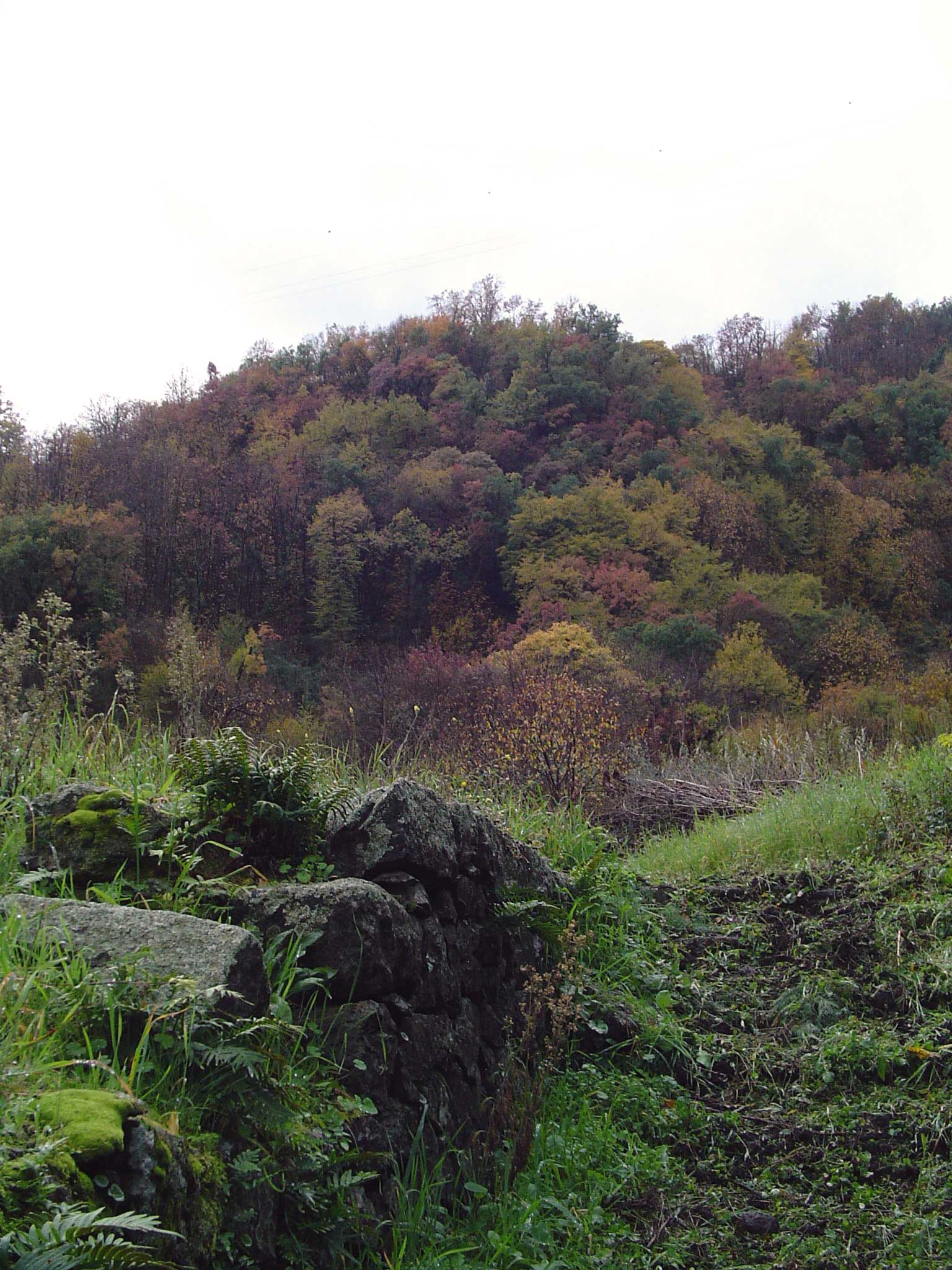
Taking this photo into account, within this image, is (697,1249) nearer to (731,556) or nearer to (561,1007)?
(561,1007)

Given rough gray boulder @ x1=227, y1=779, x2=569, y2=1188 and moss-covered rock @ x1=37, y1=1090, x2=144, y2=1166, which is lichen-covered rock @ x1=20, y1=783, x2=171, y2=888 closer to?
rough gray boulder @ x1=227, y1=779, x2=569, y2=1188

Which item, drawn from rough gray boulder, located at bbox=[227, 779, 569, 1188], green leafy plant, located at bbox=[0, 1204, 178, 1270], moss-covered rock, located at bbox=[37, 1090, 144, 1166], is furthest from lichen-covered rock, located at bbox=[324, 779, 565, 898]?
green leafy plant, located at bbox=[0, 1204, 178, 1270]

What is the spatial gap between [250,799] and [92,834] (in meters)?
0.52

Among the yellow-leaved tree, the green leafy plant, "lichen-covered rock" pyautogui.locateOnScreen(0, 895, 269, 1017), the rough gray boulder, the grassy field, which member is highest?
"lichen-covered rock" pyautogui.locateOnScreen(0, 895, 269, 1017)

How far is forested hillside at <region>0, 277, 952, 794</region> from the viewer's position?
30953mm

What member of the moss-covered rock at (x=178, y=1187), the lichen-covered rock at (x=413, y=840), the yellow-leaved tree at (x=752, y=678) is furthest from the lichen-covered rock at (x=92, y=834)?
the yellow-leaved tree at (x=752, y=678)

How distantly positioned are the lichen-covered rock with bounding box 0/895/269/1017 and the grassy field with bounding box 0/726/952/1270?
8cm

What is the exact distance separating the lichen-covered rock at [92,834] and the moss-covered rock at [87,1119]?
3.85 ft

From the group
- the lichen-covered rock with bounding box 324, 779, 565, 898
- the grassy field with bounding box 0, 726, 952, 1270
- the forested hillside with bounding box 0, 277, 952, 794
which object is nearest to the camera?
the grassy field with bounding box 0, 726, 952, 1270

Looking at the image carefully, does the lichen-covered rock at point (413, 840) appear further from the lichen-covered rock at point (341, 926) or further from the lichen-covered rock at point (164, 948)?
the lichen-covered rock at point (164, 948)

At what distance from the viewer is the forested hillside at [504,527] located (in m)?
31.0

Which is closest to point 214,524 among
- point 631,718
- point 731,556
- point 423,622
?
point 423,622

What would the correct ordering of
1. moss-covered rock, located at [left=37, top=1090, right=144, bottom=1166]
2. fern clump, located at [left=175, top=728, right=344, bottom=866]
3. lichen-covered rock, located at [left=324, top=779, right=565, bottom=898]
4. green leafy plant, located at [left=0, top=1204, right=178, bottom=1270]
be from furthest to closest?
lichen-covered rock, located at [left=324, top=779, right=565, bottom=898] → fern clump, located at [left=175, top=728, right=344, bottom=866] → moss-covered rock, located at [left=37, top=1090, right=144, bottom=1166] → green leafy plant, located at [left=0, top=1204, right=178, bottom=1270]

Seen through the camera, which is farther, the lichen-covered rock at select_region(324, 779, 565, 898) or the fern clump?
the lichen-covered rock at select_region(324, 779, 565, 898)
